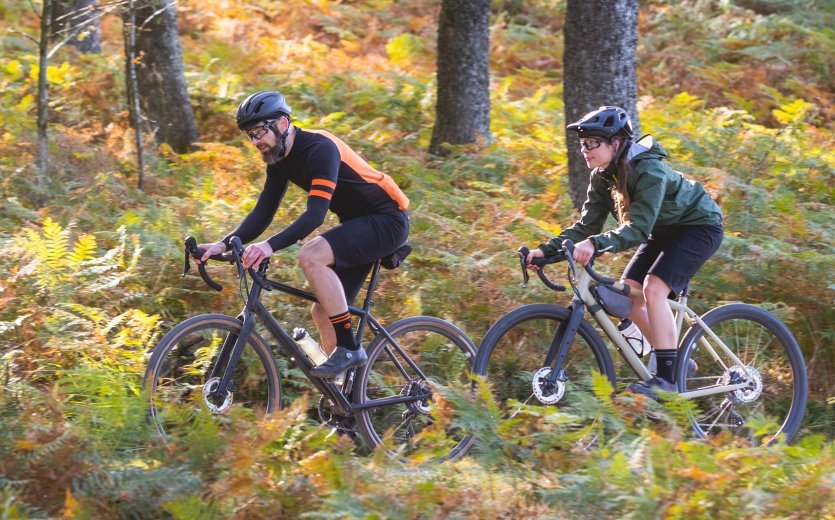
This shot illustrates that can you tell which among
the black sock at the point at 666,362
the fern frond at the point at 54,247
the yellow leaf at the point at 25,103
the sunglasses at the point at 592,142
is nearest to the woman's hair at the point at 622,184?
the sunglasses at the point at 592,142

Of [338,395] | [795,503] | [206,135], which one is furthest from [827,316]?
[206,135]

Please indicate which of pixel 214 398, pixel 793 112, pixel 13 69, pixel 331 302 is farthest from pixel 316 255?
pixel 13 69

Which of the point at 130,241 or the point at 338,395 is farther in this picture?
the point at 130,241

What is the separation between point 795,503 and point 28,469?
3630 mm

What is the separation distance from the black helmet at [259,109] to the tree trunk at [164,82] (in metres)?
6.28

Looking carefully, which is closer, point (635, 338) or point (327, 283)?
point (327, 283)

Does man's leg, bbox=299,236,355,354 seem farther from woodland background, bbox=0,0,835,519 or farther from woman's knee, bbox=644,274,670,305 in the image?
woman's knee, bbox=644,274,670,305

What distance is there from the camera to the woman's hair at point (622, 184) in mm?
5355

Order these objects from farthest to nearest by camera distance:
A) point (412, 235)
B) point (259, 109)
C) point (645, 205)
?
point (412, 235), point (645, 205), point (259, 109)

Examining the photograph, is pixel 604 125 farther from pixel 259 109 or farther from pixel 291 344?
pixel 291 344

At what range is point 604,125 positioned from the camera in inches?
207

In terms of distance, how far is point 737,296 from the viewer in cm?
718

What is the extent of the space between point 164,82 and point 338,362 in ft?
23.1

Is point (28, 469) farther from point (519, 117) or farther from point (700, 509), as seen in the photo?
point (519, 117)
